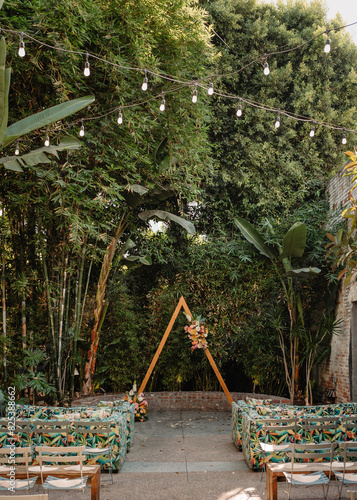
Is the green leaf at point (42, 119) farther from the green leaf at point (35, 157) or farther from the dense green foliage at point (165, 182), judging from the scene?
the dense green foliage at point (165, 182)

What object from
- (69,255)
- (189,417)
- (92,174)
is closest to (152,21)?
(92,174)

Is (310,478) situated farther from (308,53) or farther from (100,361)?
(308,53)

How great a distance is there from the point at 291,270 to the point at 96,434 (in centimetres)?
462

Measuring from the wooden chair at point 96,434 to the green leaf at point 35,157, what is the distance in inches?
114

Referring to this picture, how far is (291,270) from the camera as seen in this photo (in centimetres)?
792

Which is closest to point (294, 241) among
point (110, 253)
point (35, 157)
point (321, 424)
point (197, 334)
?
point (197, 334)

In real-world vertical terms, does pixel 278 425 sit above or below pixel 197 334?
below

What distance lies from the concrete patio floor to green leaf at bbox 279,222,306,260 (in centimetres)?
327

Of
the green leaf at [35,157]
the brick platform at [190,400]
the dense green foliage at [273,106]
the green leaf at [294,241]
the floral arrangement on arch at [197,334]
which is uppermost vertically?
the dense green foliage at [273,106]

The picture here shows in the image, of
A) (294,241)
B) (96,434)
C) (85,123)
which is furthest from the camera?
(294,241)

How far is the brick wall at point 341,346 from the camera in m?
7.88

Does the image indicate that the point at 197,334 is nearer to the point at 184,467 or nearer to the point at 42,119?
the point at 184,467

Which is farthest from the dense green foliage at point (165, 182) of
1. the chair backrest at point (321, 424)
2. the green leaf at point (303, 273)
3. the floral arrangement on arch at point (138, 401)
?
the chair backrest at point (321, 424)

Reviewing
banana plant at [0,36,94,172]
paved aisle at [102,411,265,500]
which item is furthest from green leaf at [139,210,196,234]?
paved aisle at [102,411,265,500]
